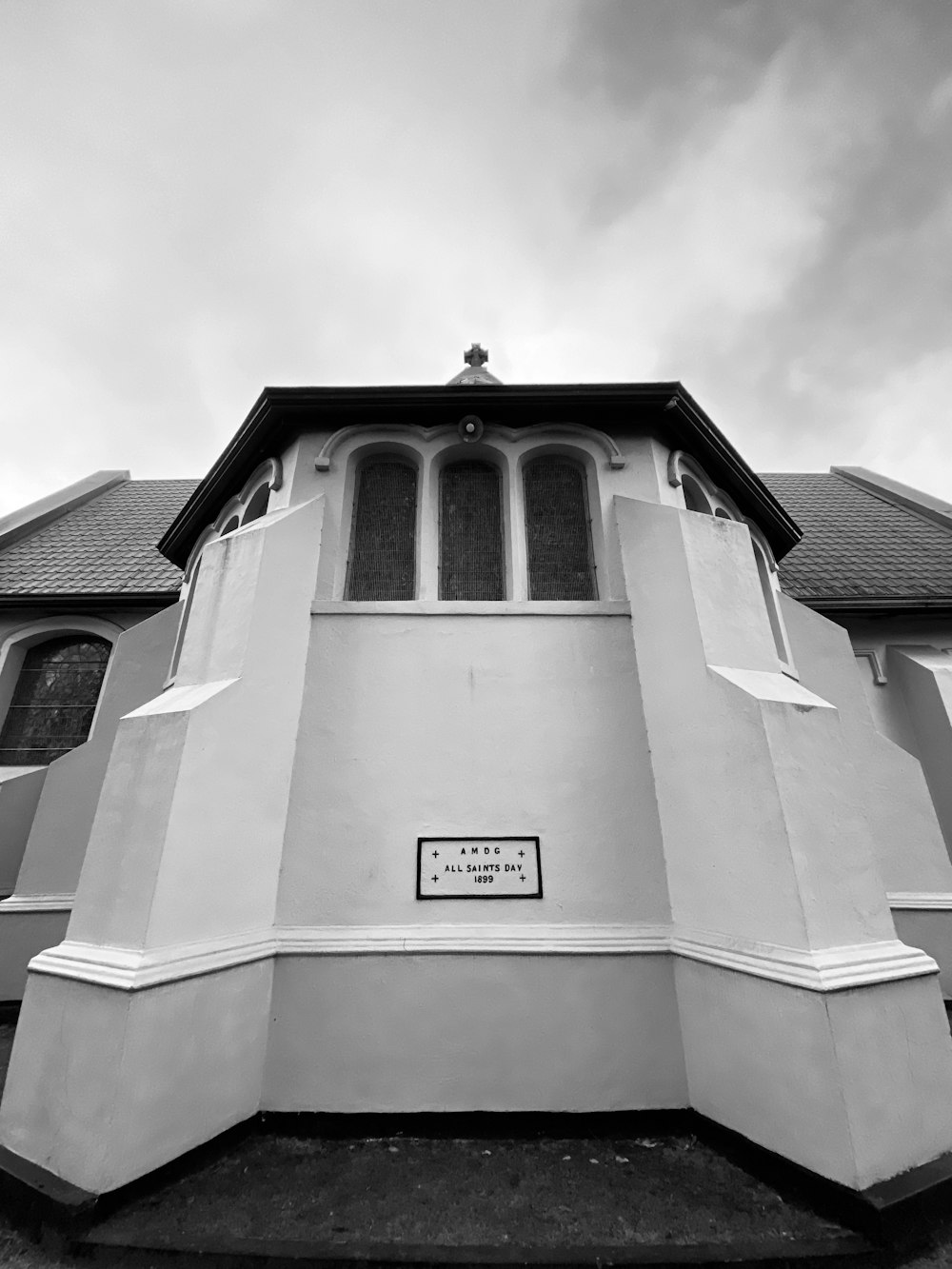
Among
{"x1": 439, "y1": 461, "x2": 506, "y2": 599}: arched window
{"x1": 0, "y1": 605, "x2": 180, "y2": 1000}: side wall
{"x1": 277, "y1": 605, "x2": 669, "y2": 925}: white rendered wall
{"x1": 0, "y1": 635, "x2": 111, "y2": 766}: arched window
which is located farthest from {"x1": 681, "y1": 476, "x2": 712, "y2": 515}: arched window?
{"x1": 0, "y1": 635, "x2": 111, "y2": 766}: arched window

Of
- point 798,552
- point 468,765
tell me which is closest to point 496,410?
point 468,765

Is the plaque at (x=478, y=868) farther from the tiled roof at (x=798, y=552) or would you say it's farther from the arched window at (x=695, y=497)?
the tiled roof at (x=798, y=552)

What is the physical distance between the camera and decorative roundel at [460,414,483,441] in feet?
18.5

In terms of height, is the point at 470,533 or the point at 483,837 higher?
the point at 470,533

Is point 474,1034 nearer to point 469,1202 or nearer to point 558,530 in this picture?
point 469,1202

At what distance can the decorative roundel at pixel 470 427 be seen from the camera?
5625mm

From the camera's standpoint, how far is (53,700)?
8297 millimetres

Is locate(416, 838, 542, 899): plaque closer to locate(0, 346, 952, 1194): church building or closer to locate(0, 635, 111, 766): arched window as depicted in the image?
locate(0, 346, 952, 1194): church building

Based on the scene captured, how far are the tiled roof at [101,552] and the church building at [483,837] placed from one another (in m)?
3.41

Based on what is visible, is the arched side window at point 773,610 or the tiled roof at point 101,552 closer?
the arched side window at point 773,610

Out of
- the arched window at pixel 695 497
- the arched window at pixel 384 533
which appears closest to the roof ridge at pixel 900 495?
the arched window at pixel 695 497

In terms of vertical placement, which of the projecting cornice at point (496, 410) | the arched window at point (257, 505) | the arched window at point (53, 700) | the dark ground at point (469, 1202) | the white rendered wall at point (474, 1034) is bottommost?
the dark ground at point (469, 1202)

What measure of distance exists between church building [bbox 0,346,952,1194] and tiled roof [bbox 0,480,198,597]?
134 inches

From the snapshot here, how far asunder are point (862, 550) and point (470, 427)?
7.93 metres
